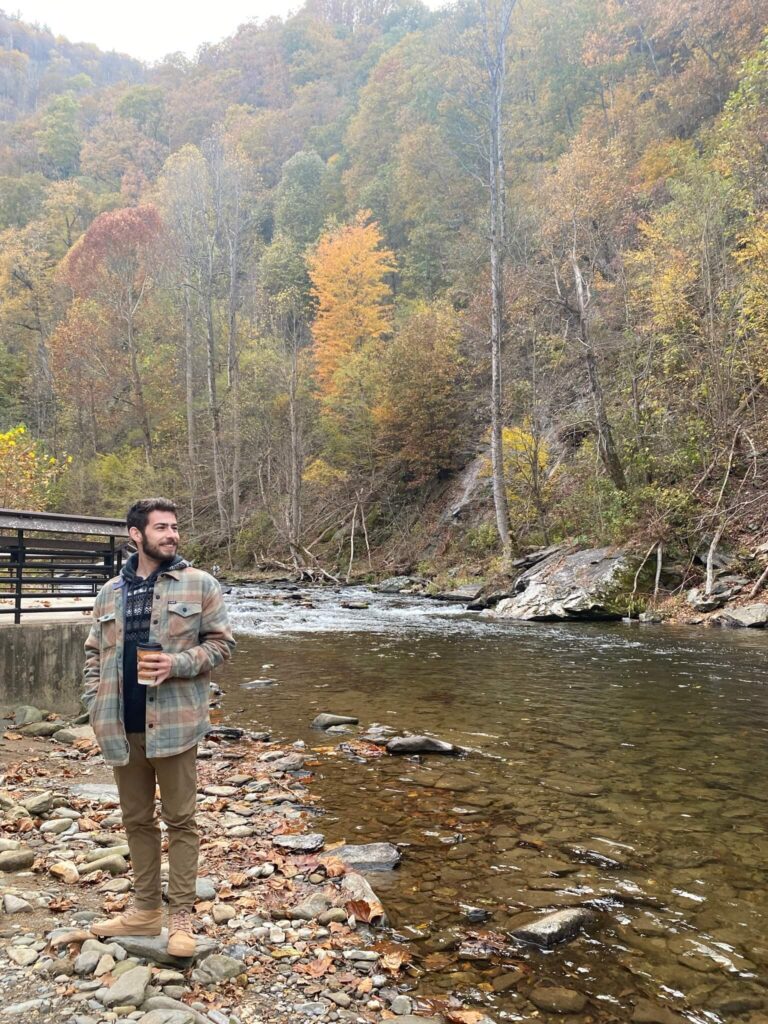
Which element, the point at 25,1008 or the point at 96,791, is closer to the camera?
the point at 25,1008

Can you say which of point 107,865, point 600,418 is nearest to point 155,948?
point 107,865

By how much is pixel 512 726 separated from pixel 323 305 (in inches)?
1195

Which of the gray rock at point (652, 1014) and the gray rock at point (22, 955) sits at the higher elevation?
the gray rock at point (22, 955)

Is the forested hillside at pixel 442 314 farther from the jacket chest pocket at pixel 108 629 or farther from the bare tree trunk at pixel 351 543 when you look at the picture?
the jacket chest pocket at pixel 108 629

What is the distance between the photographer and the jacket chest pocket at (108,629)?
3.13 meters

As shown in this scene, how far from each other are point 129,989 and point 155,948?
0.31m

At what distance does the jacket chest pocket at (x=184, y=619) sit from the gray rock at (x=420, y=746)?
3703 mm

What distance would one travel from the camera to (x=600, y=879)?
393 cm

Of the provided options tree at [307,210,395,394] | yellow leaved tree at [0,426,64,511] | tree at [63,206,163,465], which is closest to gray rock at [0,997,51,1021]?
yellow leaved tree at [0,426,64,511]

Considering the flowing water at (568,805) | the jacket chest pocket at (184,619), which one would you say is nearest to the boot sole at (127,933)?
the flowing water at (568,805)

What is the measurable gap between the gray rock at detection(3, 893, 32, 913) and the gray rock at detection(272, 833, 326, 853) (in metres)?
1.54

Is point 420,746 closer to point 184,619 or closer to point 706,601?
point 184,619

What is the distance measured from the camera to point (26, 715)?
679 centimetres

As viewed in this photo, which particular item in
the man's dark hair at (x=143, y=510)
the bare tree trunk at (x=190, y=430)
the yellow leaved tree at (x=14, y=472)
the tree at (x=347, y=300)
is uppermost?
the tree at (x=347, y=300)
